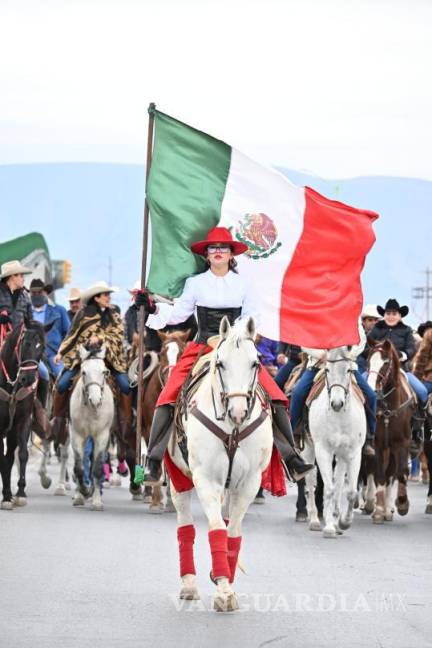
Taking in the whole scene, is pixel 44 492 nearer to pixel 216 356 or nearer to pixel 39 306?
pixel 39 306

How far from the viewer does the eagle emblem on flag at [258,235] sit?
46.5 feet

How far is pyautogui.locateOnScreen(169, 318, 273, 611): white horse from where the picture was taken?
11.3 m

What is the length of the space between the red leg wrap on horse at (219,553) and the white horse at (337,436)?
644cm

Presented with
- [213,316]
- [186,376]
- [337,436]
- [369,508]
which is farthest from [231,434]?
[369,508]

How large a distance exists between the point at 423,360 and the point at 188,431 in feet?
34.5

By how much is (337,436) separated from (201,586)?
5763 mm

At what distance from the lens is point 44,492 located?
23.3 meters

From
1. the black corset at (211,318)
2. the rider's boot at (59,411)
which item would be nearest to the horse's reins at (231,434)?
the black corset at (211,318)

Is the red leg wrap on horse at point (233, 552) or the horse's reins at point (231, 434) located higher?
the horse's reins at point (231, 434)

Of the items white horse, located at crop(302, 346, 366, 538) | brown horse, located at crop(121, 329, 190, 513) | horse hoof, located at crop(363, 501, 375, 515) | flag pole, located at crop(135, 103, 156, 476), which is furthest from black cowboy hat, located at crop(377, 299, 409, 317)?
flag pole, located at crop(135, 103, 156, 476)

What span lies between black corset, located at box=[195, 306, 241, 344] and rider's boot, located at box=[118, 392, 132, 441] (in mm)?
9308

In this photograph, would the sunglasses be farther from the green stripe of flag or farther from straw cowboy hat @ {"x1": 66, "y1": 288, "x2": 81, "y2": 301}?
straw cowboy hat @ {"x1": 66, "y1": 288, "x2": 81, "y2": 301}

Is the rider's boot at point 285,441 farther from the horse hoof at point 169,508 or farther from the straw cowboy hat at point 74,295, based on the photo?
the straw cowboy hat at point 74,295

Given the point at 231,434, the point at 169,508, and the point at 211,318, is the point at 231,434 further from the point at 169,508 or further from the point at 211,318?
the point at 169,508
